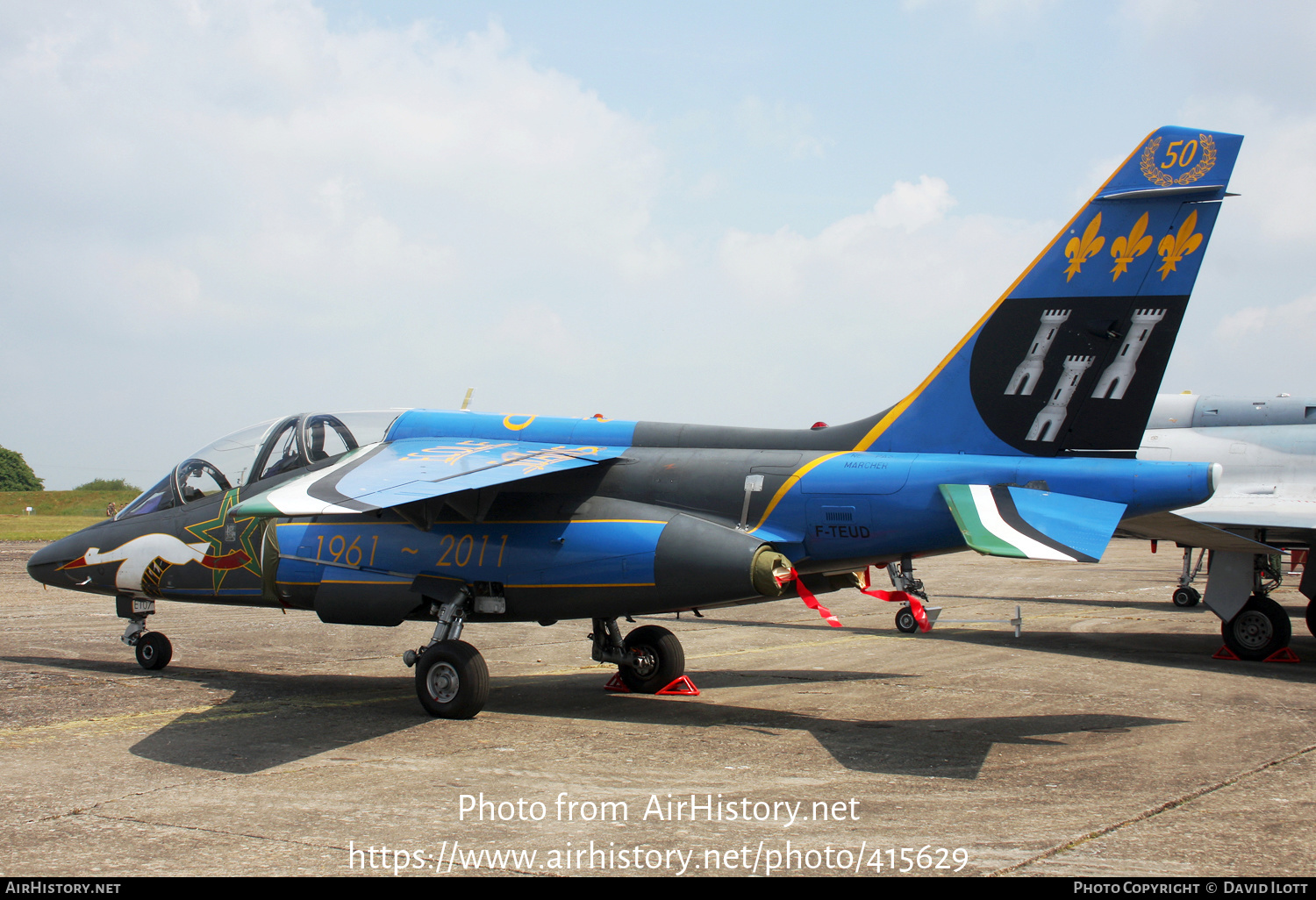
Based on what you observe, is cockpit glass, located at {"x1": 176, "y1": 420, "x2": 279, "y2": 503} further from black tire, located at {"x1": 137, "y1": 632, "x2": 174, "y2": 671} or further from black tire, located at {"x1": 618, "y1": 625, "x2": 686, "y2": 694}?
black tire, located at {"x1": 618, "y1": 625, "x2": 686, "y2": 694}

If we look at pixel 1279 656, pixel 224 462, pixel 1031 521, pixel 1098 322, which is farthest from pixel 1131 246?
pixel 224 462

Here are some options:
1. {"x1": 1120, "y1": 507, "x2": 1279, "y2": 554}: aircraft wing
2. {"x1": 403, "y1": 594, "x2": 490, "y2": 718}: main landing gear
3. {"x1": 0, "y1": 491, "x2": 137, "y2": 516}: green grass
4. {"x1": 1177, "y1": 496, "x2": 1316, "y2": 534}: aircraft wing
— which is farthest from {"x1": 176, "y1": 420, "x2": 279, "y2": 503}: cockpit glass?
{"x1": 0, "y1": 491, "x2": 137, "y2": 516}: green grass

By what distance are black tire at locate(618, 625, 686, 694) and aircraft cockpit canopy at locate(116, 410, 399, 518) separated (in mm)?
3548

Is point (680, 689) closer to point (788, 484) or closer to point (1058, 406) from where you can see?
point (788, 484)

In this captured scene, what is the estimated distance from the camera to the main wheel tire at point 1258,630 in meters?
12.8

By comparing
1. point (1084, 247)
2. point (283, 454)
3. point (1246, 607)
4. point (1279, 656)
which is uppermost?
point (1084, 247)

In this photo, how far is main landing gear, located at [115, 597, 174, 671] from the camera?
37.0 ft

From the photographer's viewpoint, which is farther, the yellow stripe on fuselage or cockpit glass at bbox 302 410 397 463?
cockpit glass at bbox 302 410 397 463

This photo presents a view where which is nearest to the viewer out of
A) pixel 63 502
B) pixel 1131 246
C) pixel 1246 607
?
pixel 1131 246

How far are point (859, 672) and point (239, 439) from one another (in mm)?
7685

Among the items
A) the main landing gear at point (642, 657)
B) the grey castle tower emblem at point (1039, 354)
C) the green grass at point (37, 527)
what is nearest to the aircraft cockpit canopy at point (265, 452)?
the main landing gear at point (642, 657)

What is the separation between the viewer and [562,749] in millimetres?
7727

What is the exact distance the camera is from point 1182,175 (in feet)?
26.9

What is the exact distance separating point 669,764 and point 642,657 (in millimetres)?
3103
